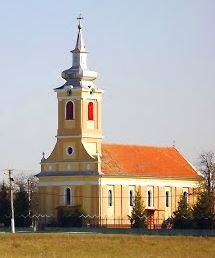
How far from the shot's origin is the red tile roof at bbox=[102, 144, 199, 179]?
110 m

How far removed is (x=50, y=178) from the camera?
109m

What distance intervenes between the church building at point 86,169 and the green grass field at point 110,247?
3293 centimetres

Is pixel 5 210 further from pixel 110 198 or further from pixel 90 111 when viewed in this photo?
pixel 90 111

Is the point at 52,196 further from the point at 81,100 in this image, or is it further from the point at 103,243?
the point at 103,243

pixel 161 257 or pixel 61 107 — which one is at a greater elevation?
pixel 61 107

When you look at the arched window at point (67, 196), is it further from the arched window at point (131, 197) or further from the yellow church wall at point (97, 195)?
the arched window at point (131, 197)

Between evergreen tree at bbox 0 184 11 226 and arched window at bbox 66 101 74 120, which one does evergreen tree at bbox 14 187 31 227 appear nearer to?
evergreen tree at bbox 0 184 11 226

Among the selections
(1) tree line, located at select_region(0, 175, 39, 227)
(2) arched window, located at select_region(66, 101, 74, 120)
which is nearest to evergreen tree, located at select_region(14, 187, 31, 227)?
(1) tree line, located at select_region(0, 175, 39, 227)

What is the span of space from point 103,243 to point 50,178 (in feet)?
138


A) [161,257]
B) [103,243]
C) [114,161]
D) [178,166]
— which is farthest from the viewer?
[178,166]

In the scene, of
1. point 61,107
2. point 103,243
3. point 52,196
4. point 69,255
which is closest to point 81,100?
point 61,107

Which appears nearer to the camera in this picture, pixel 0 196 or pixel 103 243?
pixel 103 243

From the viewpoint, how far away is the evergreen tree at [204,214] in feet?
305

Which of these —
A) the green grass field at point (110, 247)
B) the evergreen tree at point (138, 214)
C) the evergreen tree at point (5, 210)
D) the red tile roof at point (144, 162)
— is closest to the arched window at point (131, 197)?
the red tile roof at point (144, 162)
